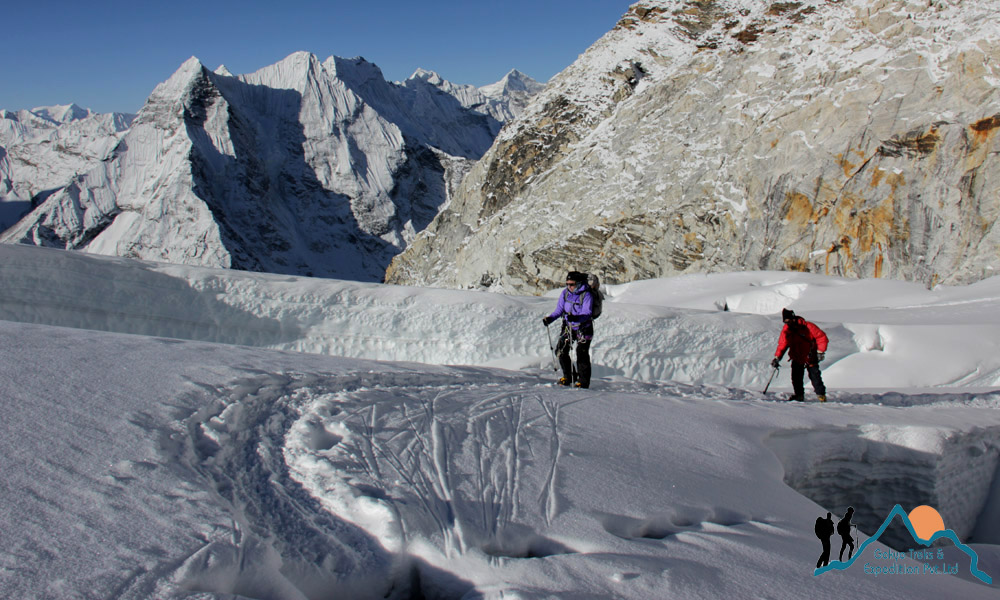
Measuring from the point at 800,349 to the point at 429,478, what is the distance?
5966 millimetres

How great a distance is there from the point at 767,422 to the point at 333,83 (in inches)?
4492

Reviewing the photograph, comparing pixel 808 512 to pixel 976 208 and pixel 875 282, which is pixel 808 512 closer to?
pixel 875 282

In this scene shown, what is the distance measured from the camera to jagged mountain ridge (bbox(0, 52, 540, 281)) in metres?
82.8

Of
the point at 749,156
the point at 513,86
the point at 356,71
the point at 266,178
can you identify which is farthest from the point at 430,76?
the point at 749,156

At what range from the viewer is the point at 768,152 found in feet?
62.3

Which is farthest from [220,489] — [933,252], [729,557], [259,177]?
[259,177]

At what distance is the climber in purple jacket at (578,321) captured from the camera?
21.2 feet

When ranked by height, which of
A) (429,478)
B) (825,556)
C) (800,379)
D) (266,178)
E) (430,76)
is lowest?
(825,556)

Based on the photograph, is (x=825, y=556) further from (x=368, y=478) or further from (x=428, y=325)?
(x=428, y=325)

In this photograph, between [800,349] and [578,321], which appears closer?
[578,321]

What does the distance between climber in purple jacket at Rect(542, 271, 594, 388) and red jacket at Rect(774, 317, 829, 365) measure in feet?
8.93

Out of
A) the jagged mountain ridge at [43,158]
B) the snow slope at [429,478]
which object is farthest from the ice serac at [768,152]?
the jagged mountain ridge at [43,158]

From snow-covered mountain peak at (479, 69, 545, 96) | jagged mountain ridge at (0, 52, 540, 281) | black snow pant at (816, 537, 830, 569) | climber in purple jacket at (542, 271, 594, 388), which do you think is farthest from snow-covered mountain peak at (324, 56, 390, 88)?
black snow pant at (816, 537, 830, 569)

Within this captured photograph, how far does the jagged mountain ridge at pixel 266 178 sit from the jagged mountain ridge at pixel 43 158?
33.8 ft
